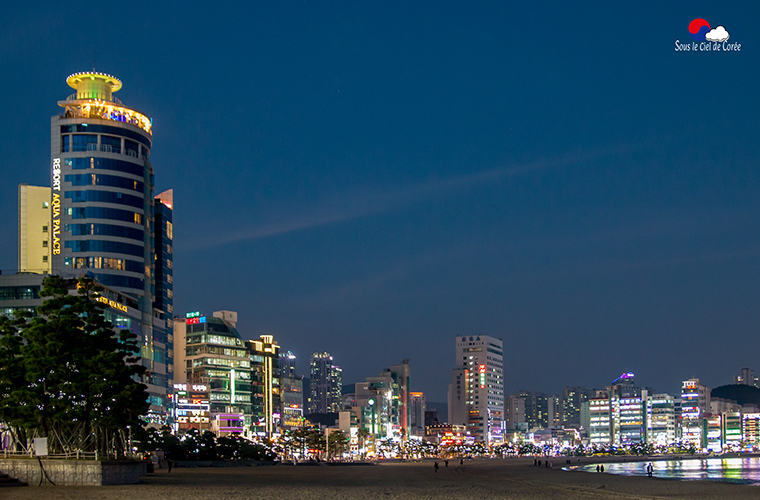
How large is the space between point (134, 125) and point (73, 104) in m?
9.65

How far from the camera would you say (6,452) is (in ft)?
178

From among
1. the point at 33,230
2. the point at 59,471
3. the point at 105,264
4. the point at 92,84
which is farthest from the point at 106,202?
the point at 59,471

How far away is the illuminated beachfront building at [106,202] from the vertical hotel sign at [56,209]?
0.15 m

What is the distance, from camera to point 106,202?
129625 mm

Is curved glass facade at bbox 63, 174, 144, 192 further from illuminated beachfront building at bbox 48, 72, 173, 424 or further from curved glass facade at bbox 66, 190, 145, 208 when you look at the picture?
curved glass facade at bbox 66, 190, 145, 208

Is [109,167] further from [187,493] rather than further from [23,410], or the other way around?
[187,493]

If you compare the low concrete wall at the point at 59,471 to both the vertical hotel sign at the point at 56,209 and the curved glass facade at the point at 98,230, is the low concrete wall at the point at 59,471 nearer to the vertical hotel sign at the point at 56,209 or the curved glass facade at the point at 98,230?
the curved glass facade at the point at 98,230

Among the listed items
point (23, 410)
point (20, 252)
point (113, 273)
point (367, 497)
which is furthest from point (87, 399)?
point (20, 252)

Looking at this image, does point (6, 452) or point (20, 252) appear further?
point (20, 252)

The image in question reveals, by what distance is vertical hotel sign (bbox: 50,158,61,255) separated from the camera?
129750 millimetres

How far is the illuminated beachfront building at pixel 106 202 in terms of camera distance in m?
129

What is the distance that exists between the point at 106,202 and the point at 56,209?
7724 millimetres

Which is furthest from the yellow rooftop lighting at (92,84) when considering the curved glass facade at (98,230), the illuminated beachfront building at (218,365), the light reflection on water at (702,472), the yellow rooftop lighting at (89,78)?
the light reflection on water at (702,472)

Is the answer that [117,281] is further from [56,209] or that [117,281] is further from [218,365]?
[218,365]
